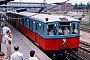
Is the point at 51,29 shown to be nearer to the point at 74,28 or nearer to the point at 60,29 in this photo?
the point at 60,29

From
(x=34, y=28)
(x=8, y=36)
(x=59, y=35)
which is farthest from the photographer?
(x=34, y=28)

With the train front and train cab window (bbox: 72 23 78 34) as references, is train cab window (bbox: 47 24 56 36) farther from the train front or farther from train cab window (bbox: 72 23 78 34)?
train cab window (bbox: 72 23 78 34)

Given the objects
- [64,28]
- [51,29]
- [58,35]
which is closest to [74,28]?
[64,28]

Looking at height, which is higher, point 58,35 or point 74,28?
point 74,28

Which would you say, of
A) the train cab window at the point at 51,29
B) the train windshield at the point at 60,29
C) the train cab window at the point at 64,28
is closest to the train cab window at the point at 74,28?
the train windshield at the point at 60,29

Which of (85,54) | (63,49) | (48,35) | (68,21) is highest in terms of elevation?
(68,21)

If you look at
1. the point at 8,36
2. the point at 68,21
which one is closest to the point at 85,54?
the point at 68,21

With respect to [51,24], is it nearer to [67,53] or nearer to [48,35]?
[48,35]

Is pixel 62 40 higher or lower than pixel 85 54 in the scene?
higher

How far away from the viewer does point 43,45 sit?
13.5 m

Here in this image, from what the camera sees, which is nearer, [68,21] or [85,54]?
[68,21]

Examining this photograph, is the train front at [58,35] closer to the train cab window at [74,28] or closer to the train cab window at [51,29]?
the train cab window at [51,29]

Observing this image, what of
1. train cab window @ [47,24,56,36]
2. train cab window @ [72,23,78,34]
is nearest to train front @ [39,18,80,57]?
train cab window @ [47,24,56,36]

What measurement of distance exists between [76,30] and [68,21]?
1046 mm
